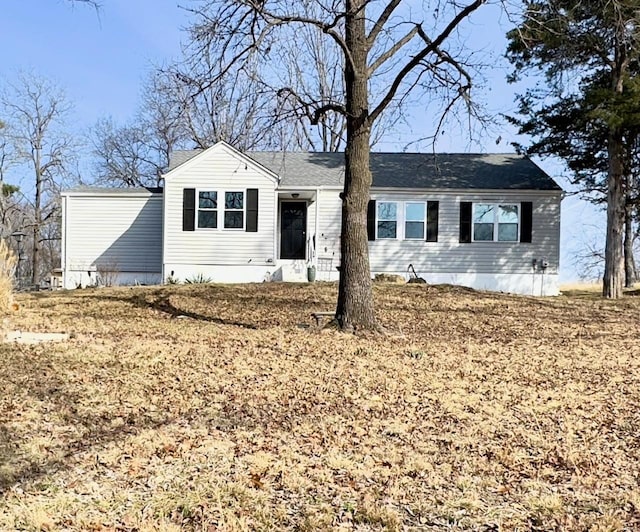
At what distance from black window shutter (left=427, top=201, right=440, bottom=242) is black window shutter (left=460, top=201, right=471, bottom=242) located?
79cm

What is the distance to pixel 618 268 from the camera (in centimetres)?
1712

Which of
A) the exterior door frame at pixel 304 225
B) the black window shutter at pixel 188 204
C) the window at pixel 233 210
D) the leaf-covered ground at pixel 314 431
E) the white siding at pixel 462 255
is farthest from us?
the exterior door frame at pixel 304 225

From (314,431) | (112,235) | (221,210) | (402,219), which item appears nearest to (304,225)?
(221,210)

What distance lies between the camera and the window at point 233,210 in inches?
669

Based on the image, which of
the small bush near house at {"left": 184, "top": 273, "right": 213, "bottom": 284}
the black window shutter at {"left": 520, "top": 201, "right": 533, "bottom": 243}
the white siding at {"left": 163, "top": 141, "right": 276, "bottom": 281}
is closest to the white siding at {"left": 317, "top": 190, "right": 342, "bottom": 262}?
the white siding at {"left": 163, "top": 141, "right": 276, "bottom": 281}

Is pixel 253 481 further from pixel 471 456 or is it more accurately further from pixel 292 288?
pixel 292 288

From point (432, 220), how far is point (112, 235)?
10307 millimetres

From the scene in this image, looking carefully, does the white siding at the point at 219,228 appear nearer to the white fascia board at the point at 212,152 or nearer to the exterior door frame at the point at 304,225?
the white fascia board at the point at 212,152

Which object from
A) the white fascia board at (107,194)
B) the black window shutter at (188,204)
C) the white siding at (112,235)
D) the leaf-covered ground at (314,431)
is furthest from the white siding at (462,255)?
the leaf-covered ground at (314,431)

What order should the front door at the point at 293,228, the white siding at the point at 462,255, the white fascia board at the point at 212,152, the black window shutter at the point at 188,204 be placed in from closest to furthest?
the white fascia board at the point at 212,152 < the black window shutter at the point at 188,204 < the white siding at the point at 462,255 < the front door at the point at 293,228

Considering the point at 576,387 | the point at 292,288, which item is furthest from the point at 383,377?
the point at 292,288

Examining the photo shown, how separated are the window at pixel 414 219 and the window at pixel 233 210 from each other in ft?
17.0

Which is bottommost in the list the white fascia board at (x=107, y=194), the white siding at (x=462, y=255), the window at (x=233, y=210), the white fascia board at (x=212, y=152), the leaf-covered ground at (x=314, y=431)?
the leaf-covered ground at (x=314, y=431)

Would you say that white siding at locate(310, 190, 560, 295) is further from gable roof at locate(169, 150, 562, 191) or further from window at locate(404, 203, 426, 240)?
gable roof at locate(169, 150, 562, 191)
